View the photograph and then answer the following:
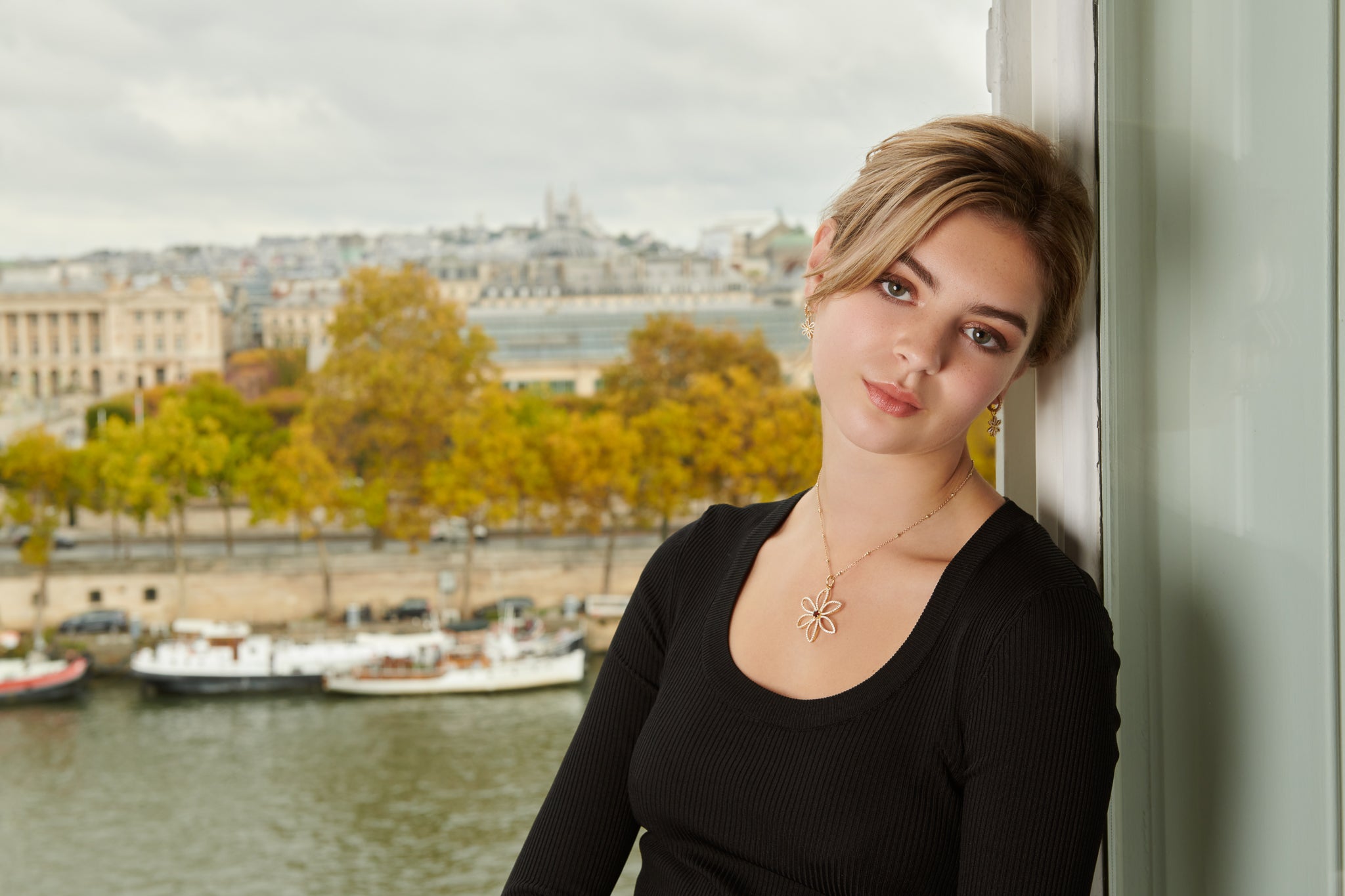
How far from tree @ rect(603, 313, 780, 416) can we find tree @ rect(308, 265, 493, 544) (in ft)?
3.37

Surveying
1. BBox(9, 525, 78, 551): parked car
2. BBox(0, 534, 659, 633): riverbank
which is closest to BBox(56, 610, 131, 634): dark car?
BBox(0, 534, 659, 633): riverbank

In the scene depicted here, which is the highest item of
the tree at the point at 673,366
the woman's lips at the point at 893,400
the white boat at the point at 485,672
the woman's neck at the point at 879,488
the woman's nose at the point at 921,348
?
the tree at the point at 673,366

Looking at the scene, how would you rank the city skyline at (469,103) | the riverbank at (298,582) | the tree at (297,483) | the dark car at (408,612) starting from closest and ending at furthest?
the tree at (297,483) → the riverbank at (298,582) → the dark car at (408,612) → the city skyline at (469,103)

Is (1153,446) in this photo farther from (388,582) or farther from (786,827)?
(388,582)

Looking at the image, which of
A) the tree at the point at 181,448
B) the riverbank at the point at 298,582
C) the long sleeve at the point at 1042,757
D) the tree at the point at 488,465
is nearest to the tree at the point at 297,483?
the tree at the point at 181,448

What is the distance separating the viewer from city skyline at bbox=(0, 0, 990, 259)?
32.4ft

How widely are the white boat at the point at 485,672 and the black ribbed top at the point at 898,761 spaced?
828cm

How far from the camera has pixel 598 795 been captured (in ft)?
1.96

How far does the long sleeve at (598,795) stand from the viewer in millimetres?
595

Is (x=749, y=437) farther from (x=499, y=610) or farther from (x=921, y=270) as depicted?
(x=921, y=270)

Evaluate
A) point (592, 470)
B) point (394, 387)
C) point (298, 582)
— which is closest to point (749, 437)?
point (592, 470)

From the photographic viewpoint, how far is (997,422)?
0.61 m

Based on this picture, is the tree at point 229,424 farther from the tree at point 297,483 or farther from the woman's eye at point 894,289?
the woman's eye at point 894,289

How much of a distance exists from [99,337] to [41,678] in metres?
2.56
